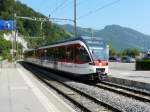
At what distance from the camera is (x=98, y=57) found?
1092 inches

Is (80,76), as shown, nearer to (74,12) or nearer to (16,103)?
(16,103)

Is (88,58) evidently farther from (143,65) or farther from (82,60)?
(143,65)

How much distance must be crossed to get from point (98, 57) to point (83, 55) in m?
1.01

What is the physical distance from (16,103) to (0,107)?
1350 mm

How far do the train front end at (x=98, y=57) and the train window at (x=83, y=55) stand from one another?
1.22ft

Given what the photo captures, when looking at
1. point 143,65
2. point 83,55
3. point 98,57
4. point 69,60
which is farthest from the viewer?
point 143,65

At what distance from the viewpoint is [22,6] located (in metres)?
153

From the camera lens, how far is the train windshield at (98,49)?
27.7 m

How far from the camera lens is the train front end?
2744 centimetres

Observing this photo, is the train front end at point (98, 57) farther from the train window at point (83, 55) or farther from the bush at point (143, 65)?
the bush at point (143, 65)

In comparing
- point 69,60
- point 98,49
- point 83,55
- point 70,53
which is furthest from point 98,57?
point 69,60

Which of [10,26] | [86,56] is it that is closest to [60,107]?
[86,56]

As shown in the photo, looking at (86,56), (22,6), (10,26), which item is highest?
(22,6)

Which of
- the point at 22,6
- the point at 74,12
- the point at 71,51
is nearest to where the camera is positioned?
the point at 71,51
